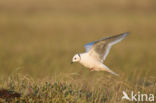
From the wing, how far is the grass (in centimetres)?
41

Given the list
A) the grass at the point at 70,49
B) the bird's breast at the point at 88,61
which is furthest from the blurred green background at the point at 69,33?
the bird's breast at the point at 88,61

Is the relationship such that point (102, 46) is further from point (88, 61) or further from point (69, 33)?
point (69, 33)

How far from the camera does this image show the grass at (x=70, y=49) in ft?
21.4

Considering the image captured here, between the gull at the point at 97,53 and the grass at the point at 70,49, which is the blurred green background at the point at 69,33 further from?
the gull at the point at 97,53

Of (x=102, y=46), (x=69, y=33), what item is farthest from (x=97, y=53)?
(x=69, y=33)

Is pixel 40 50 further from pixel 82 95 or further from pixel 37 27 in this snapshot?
pixel 82 95

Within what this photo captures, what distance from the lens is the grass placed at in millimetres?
6527

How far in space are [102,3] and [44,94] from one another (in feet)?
92.8

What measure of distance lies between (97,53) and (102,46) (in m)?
0.18

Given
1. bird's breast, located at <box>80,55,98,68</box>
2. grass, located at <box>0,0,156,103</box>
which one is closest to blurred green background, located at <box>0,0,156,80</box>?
grass, located at <box>0,0,156,103</box>

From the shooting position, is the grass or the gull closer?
the grass

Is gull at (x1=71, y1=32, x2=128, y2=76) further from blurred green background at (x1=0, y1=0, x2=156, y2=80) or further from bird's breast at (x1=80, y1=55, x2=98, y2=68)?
blurred green background at (x1=0, y1=0, x2=156, y2=80)

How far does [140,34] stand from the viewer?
22578 mm

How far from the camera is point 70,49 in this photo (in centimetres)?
1664
